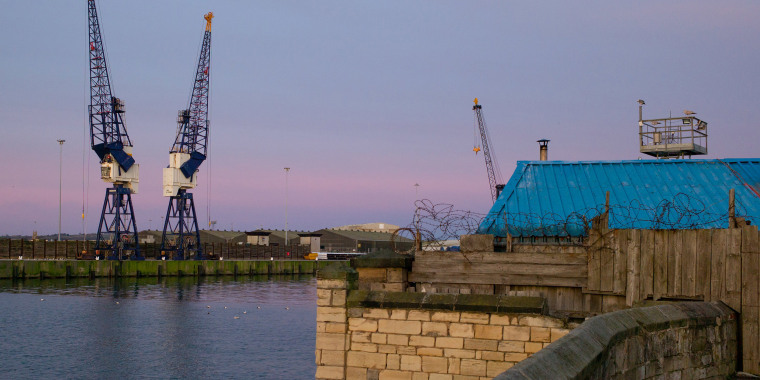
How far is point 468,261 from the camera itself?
16672mm

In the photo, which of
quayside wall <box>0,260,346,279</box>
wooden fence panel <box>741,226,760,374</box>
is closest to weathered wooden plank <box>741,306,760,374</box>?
wooden fence panel <box>741,226,760,374</box>

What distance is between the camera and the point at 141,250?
112 m

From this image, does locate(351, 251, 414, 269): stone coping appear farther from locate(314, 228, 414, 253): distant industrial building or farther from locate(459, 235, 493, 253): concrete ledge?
locate(314, 228, 414, 253): distant industrial building

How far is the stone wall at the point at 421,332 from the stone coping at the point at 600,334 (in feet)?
8.02

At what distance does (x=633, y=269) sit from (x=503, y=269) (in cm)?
292

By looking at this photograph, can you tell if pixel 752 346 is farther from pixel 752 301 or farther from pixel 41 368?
pixel 41 368

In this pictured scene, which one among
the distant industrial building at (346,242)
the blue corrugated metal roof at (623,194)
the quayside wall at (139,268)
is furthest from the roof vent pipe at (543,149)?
the distant industrial building at (346,242)

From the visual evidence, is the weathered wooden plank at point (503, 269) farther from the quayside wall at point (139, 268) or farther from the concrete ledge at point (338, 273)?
the quayside wall at point (139, 268)

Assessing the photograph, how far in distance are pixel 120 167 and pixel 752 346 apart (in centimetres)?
9550

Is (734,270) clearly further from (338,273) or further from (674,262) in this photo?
(338,273)

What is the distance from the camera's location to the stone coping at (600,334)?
720 cm

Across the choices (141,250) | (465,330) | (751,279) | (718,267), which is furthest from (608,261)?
(141,250)

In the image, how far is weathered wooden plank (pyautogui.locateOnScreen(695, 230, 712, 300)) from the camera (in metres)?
13.7

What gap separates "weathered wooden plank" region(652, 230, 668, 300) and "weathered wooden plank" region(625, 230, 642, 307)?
33 cm
